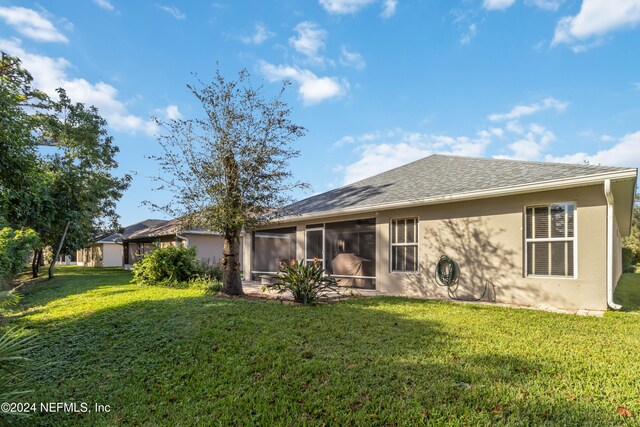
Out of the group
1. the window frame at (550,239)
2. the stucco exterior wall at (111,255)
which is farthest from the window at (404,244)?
the stucco exterior wall at (111,255)

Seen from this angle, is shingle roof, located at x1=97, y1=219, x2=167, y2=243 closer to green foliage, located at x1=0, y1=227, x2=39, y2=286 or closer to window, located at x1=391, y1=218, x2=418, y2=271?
green foliage, located at x1=0, y1=227, x2=39, y2=286

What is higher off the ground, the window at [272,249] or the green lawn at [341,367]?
the window at [272,249]

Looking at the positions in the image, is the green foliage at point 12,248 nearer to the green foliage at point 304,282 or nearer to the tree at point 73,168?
the tree at point 73,168

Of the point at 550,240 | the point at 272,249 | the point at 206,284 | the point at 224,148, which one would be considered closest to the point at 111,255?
the point at 272,249

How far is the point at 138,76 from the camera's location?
34.2 ft

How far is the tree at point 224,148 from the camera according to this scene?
858 cm

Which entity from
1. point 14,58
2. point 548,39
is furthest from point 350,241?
point 14,58

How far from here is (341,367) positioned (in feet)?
12.2

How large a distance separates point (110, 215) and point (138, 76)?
23.6m

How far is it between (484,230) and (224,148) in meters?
6.53

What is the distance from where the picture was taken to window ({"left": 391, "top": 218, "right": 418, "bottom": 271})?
9617mm

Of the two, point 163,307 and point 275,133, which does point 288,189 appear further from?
point 163,307

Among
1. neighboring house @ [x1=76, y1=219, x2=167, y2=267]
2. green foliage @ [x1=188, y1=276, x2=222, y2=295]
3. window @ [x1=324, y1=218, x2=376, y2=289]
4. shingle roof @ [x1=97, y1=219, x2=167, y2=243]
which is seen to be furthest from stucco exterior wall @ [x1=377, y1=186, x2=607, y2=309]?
neighboring house @ [x1=76, y1=219, x2=167, y2=267]

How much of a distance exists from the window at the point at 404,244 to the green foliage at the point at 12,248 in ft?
32.0
